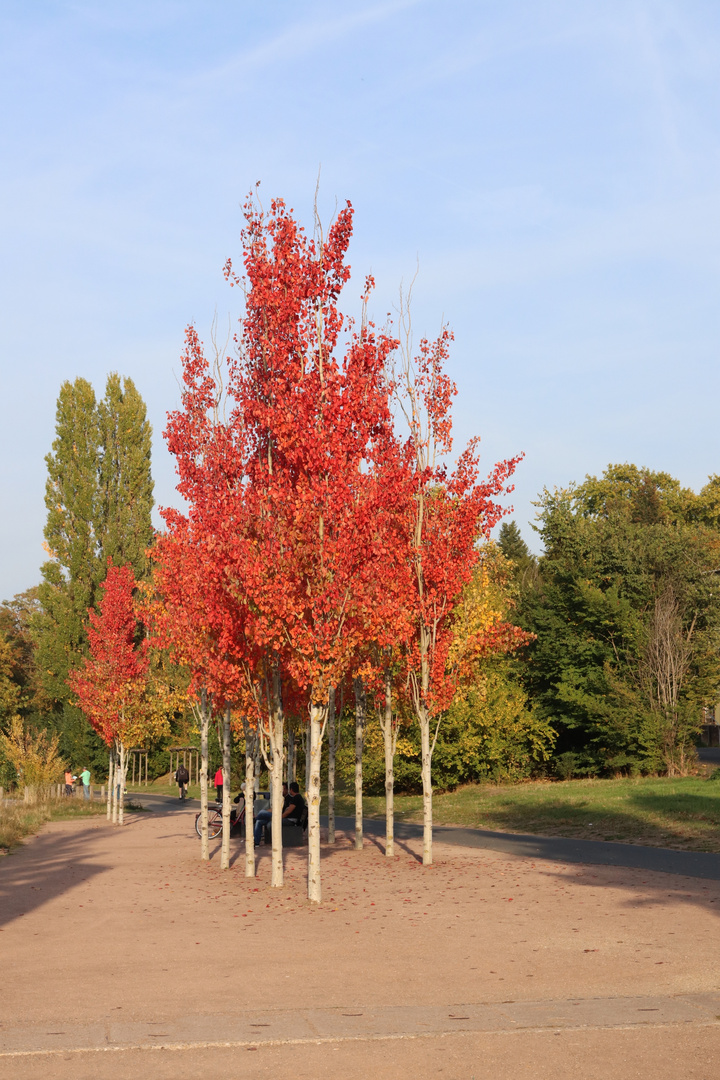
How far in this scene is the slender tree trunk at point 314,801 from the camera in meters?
13.2

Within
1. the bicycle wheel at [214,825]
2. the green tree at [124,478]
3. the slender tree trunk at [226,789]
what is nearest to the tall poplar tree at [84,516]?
the green tree at [124,478]

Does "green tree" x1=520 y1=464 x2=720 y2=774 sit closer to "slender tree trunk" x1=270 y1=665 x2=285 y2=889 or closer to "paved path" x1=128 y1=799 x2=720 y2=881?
"paved path" x1=128 y1=799 x2=720 y2=881

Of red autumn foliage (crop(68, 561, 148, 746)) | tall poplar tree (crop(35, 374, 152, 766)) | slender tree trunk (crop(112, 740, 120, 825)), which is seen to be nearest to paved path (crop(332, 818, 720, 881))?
red autumn foliage (crop(68, 561, 148, 746))

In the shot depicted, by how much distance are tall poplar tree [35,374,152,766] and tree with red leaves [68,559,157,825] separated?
19312 mm

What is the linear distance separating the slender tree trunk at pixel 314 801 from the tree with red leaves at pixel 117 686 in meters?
15.0

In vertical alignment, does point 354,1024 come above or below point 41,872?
above

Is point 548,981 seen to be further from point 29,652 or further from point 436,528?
point 29,652

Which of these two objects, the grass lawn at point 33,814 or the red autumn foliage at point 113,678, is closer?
the grass lawn at point 33,814

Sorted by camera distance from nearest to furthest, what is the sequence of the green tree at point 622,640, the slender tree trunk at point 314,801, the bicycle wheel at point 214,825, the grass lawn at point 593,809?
the slender tree trunk at point 314,801 < the grass lawn at point 593,809 < the bicycle wheel at point 214,825 < the green tree at point 622,640

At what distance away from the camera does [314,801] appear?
13594 millimetres

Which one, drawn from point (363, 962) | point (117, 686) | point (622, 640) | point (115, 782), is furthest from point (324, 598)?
point (622, 640)

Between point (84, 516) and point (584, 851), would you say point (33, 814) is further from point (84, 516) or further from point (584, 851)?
point (84, 516)

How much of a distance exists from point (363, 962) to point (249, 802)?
9.70 meters

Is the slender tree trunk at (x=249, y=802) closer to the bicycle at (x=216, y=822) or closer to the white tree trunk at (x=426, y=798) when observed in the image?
the bicycle at (x=216, y=822)
